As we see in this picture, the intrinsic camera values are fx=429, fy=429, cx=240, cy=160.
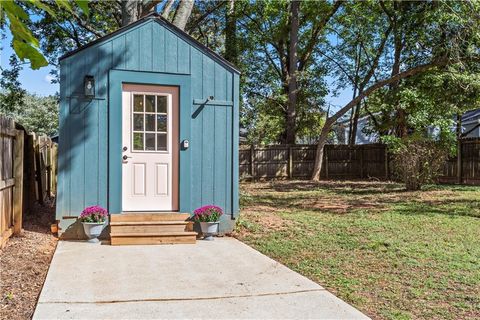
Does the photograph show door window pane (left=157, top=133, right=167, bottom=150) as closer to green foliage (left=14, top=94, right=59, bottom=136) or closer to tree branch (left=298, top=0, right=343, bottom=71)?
tree branch (left=298, top=0, right=343, bottom=71)

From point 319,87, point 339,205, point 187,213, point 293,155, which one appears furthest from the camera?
point 319,87

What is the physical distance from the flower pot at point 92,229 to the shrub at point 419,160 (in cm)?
907

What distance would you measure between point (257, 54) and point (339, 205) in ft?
45.2

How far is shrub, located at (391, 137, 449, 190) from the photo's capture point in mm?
11953

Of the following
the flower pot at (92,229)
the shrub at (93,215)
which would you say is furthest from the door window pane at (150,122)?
the flower pot at (92,229)

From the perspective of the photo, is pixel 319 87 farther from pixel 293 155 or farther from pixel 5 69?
pixel 5 69

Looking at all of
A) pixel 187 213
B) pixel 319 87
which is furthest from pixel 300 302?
pixel 319 87

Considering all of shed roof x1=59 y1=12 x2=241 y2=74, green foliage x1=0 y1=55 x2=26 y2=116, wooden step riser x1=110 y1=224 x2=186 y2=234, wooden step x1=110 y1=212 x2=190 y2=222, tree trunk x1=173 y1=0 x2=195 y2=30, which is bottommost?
wooden step riser x1=110 y1=224 x2=186 y2=234

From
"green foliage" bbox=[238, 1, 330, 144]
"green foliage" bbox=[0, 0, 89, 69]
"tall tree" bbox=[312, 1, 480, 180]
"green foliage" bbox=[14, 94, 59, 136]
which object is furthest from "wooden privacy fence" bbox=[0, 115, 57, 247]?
"green foliage" bbox=[14, 94, 59, 136]

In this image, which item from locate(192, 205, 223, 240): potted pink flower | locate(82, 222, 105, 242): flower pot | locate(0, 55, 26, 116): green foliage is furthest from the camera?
locate(0, 55, 26, 116): green foliage

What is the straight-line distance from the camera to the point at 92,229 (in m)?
5.75

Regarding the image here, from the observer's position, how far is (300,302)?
3.56 m

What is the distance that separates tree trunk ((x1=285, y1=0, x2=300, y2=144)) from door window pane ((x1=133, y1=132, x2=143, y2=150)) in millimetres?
13687

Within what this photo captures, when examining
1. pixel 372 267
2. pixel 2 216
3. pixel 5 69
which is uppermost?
pixel 5 69
